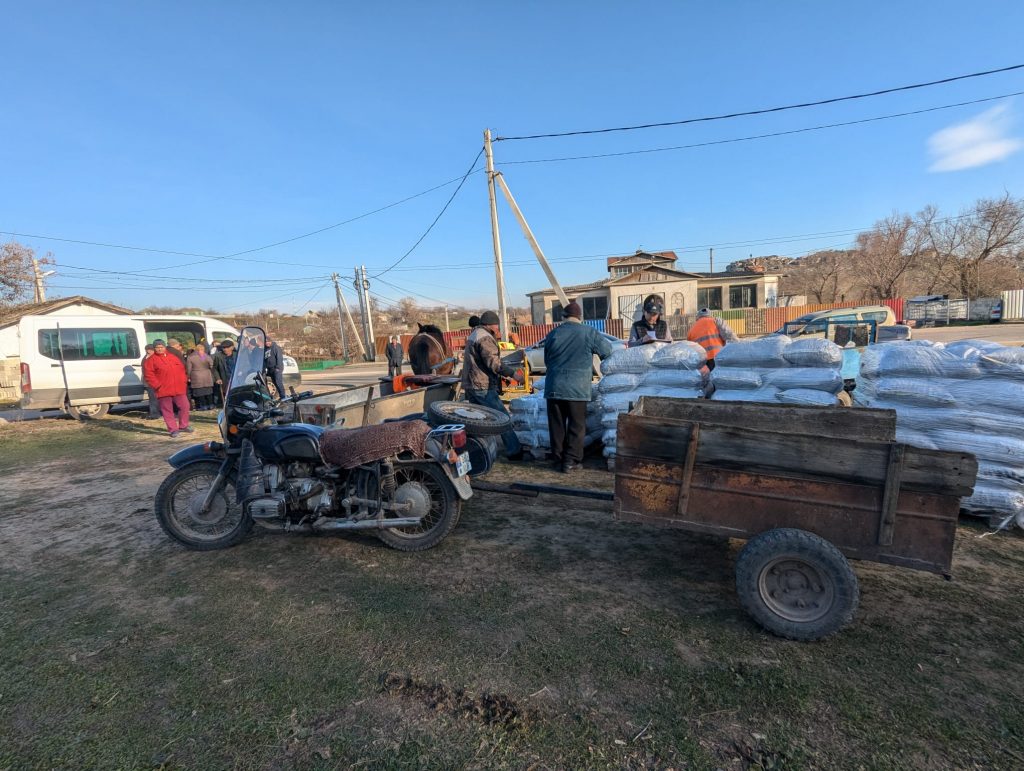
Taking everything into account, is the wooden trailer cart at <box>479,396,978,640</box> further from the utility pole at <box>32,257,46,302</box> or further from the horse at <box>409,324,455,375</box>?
the utility pole at <box>32,257,46,302</box>

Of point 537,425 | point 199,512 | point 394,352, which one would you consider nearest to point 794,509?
point 537,425

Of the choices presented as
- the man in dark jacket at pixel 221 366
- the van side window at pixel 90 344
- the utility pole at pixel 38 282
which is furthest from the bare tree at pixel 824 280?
the utility pole at pixel 38 282

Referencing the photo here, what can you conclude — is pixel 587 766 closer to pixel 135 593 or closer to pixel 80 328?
pixel 135 593

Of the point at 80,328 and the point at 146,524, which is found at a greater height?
the point at 80,328

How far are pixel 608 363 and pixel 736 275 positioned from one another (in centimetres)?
3471

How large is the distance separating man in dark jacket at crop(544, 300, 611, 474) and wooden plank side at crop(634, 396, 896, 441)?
51.7 inches

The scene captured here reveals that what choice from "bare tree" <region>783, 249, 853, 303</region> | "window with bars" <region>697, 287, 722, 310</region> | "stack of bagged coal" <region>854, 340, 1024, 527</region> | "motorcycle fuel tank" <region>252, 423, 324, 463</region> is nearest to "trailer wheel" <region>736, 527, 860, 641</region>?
"stack of bagged coal" <region>854, 340, 1024, 527</region>

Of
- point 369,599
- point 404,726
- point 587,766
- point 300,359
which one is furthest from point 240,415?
point 300,359

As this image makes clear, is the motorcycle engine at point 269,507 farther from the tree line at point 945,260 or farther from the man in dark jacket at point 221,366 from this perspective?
the tree line at point 945,260

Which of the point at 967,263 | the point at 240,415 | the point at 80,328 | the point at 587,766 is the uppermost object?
the point at 967,263

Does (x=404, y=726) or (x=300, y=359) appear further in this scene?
(x=300, y=359)

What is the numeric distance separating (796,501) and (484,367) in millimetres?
3878

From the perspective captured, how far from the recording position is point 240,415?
Answer: 377 centimetres

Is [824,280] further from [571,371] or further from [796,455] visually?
[796,455]
